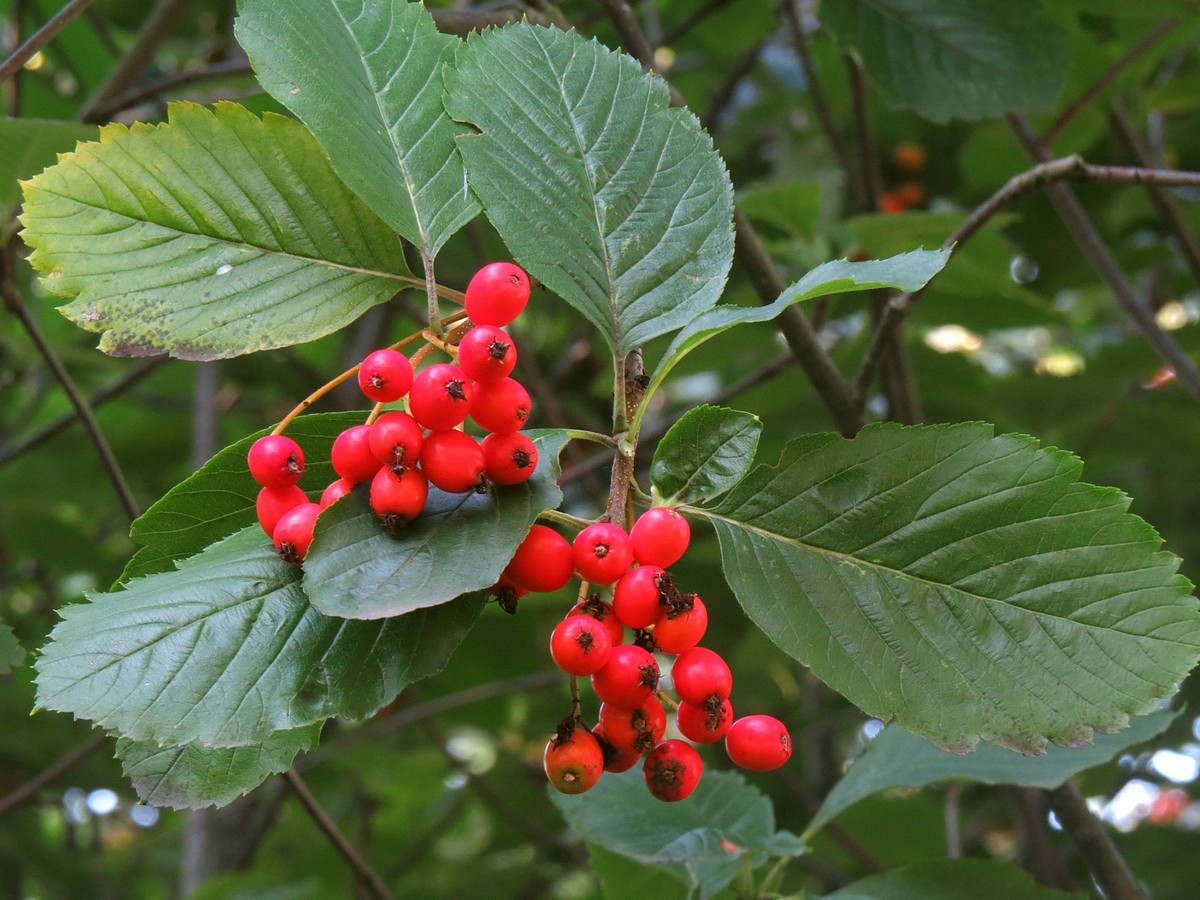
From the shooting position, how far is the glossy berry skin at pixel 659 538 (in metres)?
0.90

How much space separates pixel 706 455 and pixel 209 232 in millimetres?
526

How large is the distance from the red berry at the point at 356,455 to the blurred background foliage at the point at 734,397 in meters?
1.18

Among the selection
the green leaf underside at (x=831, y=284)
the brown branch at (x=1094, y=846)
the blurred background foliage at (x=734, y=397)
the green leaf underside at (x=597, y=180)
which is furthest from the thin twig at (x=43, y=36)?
Result: the brown branch at (x=1094, y=846)

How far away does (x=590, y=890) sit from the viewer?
11.6ft

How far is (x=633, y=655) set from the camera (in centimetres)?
89

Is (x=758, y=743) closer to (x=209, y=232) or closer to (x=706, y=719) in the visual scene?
(x=706, y=719)

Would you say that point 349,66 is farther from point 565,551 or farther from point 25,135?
point 25,135

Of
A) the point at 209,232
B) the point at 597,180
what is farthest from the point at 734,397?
the point at 209,232

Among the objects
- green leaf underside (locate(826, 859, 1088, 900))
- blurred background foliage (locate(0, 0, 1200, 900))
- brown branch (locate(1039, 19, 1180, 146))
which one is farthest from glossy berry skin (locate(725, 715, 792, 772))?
brown branch (locate(1039, 19, 1180, 146))

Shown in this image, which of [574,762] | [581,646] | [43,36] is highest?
[43,36]

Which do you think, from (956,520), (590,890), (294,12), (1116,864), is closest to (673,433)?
(956,520)

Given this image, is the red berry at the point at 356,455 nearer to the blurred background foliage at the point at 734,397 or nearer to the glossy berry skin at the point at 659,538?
the glossy berry skin at the point at 659,538

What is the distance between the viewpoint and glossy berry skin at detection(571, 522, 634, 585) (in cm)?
87

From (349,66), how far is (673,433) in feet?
1.67
